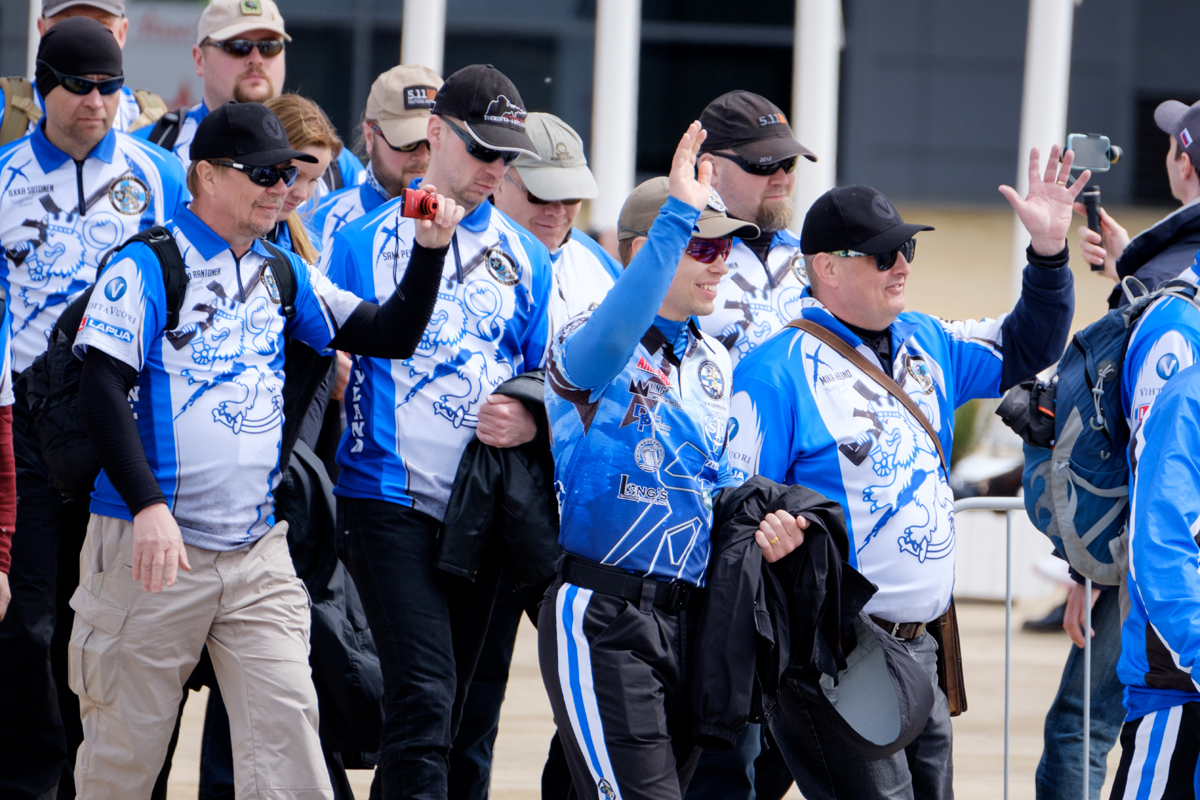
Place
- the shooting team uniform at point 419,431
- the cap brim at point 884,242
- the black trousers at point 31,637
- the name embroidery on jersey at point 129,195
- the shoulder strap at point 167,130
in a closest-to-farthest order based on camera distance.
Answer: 1. the cap brim at point 884,242
2. the shooting team uniform at point 419,431
3. the black trousers at point 31,637
4. the name embroidery on jersey at point 129,195
5. the shoulder strap at point 167,130

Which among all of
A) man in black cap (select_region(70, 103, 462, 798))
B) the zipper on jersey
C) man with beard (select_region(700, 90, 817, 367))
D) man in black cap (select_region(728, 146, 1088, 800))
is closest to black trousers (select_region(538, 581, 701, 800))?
man in black cap (select_region(728, 146, 1088, 800))

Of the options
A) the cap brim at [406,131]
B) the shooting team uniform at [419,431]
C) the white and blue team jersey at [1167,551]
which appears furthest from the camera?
the cap brim at [406,131]

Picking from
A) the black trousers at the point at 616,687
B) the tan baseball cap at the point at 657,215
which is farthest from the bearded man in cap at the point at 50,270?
the black trousers at the point at 616,687

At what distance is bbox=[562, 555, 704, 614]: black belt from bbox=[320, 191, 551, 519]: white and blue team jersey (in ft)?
2.83

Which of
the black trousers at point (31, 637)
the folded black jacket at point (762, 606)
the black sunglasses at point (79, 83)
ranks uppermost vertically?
the black sunglasses at point (79, 83)

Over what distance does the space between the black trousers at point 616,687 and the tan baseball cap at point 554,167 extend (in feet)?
5.95

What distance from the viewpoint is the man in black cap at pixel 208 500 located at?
4027 mm

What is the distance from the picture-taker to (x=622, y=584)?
12.0ft

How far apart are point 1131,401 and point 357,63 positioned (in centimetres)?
1735

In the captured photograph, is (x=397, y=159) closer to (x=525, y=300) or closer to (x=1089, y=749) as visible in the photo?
(x=525, y=300)

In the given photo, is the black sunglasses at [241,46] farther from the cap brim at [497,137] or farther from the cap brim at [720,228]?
the cap brim at [720,228]

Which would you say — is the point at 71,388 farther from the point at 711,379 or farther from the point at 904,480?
the point at 904,480

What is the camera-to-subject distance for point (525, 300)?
4.70 metres

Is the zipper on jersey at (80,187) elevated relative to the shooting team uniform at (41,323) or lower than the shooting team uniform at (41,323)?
elevated
